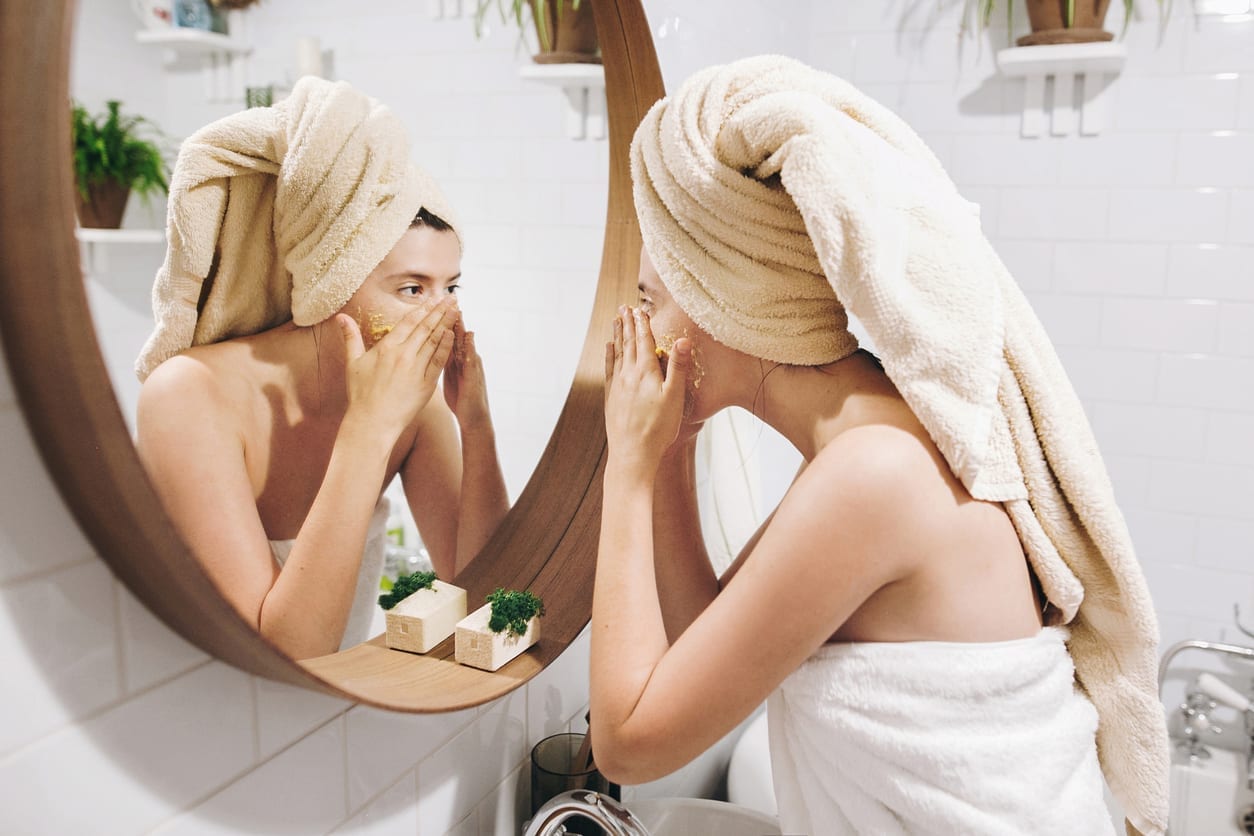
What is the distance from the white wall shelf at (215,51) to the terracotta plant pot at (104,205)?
0.09 meters

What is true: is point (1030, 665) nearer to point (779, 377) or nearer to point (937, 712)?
point (937, 712)

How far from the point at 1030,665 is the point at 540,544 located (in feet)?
1.68

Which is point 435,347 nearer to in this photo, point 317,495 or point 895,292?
point 317,495

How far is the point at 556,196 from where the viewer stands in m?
1.03

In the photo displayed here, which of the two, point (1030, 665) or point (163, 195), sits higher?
point (163, 195)

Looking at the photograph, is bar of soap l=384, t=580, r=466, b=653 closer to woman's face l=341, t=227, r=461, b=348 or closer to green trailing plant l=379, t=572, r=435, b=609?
green trailing plant l=379, t=572, r=435, b=609

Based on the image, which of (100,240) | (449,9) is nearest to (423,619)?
(100,240)

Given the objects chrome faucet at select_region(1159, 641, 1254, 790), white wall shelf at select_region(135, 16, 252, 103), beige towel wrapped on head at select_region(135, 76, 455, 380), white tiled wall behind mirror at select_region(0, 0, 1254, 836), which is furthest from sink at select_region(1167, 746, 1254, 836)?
white wall shelf at select_region(135, 16, 252, 103)

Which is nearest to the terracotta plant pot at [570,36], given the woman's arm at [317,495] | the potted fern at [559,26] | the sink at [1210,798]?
the potted fern at [559,26]

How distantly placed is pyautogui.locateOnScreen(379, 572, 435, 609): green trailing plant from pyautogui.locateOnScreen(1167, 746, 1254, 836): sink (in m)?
1.65

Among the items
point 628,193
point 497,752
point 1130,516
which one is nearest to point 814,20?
point 628,193

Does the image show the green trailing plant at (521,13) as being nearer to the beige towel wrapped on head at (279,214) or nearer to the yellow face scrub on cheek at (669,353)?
the beige towel wrapped on head at (279,214)

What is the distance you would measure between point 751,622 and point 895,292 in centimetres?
27

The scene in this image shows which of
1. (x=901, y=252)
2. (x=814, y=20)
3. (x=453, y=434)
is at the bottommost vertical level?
(x=453, y=434)
